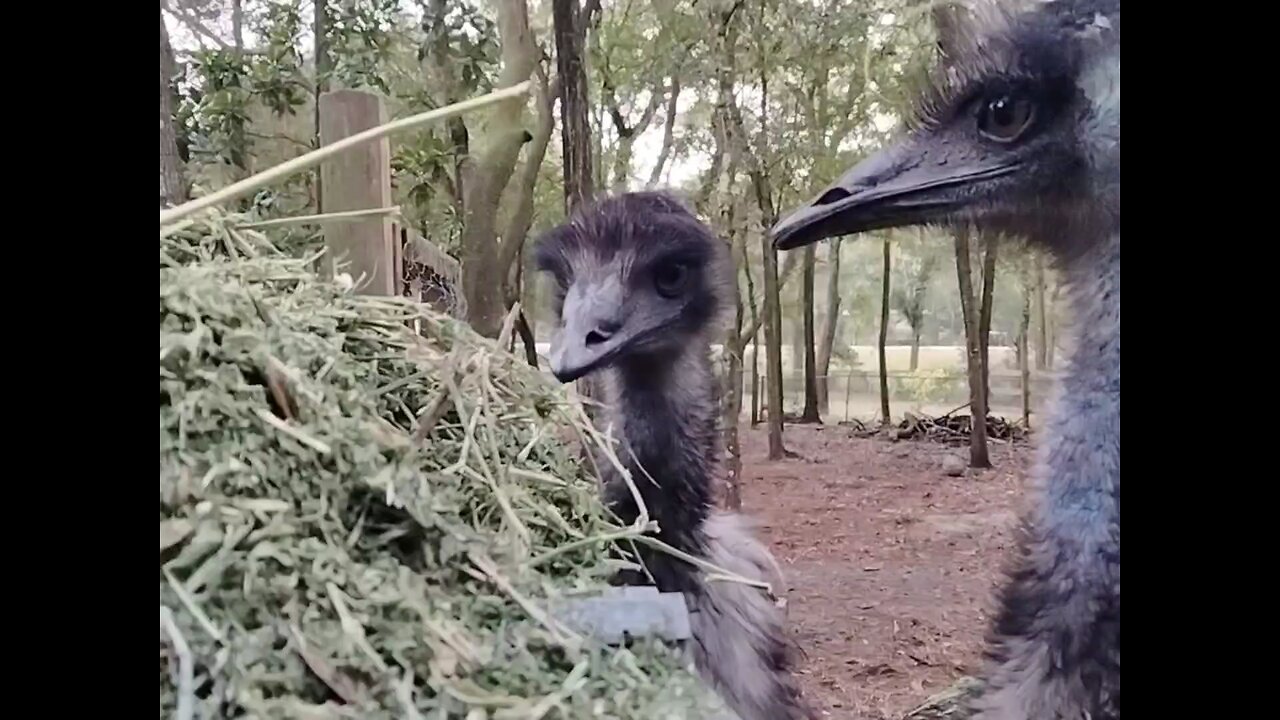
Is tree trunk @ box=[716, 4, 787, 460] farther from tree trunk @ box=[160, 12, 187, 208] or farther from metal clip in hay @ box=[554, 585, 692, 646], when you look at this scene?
tree trunk @ box=[160, 12, 187, 208]

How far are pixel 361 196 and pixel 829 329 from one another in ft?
1.54

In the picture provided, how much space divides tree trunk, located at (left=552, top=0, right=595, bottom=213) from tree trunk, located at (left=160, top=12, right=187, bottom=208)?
14.1 inches

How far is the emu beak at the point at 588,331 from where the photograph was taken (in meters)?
0.96

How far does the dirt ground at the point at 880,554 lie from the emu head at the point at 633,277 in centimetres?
14

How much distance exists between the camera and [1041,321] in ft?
3.22

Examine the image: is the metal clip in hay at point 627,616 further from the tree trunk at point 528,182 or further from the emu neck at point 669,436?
the tree trunk at point 528,182

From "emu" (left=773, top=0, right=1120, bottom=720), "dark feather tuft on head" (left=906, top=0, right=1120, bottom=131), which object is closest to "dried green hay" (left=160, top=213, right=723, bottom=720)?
"emu" (left=773, top=0, right=1120, bottom=720)

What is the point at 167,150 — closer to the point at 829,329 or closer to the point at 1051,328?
the point at 829,329

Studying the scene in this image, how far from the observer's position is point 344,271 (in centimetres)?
97

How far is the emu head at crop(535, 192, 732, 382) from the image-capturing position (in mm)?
976

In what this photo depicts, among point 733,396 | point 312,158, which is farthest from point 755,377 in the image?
point 312,158
